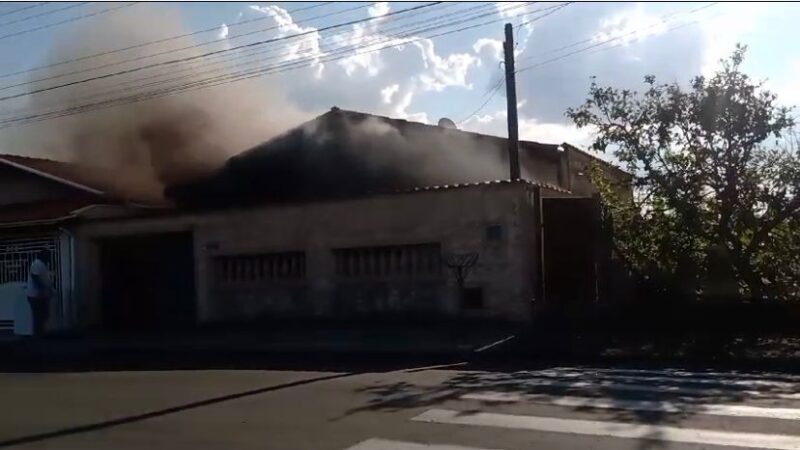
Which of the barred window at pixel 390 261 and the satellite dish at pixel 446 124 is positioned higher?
the satellite dish at pixel 446 124

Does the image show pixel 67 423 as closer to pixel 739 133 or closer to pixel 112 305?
pixel 739 133

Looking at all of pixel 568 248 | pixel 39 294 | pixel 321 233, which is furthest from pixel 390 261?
pixel 39 294

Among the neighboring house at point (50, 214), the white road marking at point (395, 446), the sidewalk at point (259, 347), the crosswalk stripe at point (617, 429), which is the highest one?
the neighboring house at point (50, 214)

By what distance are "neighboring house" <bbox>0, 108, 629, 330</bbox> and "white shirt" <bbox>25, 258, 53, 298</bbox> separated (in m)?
0.44

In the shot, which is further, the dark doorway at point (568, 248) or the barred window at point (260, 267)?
the barred window at point (260, 267)

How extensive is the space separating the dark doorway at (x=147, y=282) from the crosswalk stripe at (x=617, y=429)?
14.5 metres

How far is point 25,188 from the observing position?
84.9 feet

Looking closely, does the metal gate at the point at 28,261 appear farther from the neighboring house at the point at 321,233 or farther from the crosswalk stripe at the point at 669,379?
the crosswalk stripe at the point at 669,379

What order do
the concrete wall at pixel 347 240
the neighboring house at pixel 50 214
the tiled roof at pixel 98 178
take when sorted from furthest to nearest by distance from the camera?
1. the tiled roof at pixel 98 178
2. the neighboring house at pixel 50 214
3. the concrete wall at pixel 347 240

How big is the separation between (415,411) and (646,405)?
215cm

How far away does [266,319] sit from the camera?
19.7 meters

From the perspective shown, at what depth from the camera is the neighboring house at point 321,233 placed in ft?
56.1

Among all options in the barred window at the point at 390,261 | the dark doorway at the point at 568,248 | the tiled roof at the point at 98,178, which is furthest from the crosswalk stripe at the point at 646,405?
the tiled roof at the point at 98,178

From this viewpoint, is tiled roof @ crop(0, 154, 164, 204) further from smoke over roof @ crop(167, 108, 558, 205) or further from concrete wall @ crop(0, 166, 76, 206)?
smoke over roof @ crop(167, 108, 558, 205)
